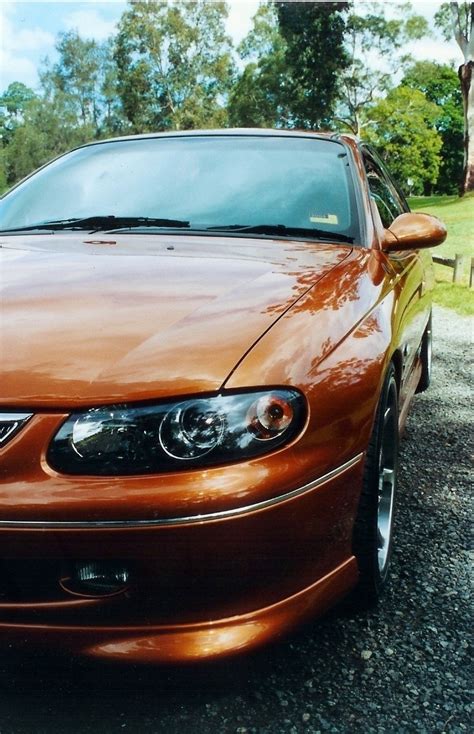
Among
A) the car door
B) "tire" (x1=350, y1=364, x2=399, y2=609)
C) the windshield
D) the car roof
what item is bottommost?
"tire" (x1=350, y1=364, x2=399, y2=609)

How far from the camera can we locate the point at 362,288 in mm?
2324

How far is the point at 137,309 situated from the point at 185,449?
0.48 m

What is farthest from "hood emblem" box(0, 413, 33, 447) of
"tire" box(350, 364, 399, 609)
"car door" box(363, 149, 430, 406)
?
"car door" box(363, 149, 430, 406)

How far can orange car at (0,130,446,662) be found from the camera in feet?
5.21

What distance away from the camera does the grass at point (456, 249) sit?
382 inches

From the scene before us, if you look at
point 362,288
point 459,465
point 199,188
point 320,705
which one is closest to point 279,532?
point 320,705

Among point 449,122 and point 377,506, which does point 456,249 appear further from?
point 449,122

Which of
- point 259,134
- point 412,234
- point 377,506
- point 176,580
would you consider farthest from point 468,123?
point 176,580

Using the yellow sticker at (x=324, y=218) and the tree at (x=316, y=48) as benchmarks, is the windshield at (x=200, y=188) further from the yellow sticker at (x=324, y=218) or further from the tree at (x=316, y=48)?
the tree at (x=316, y=48)

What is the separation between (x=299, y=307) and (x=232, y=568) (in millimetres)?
694

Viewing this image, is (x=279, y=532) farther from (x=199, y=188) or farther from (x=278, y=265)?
(x=199, y=188)

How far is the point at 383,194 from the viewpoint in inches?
149

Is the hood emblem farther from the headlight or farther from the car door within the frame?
the car door

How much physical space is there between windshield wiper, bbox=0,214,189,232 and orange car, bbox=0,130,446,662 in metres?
0.50
